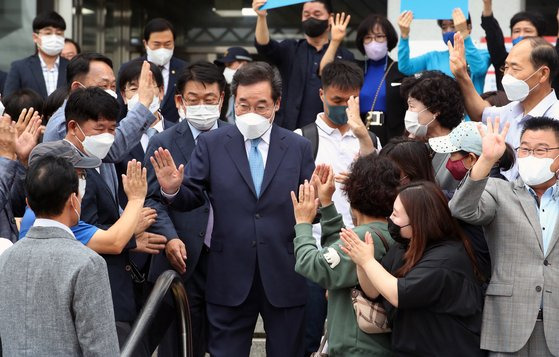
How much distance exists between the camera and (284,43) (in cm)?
857

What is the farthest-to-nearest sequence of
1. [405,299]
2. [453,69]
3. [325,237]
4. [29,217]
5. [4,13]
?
1. [4,13]
2. [453,69]
3. [325,237]
4. [29,217]
5. [405,299]

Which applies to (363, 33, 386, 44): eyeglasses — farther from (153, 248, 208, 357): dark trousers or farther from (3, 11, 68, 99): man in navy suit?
(153, 248, 208, 357): dark trousers

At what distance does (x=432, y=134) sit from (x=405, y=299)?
5.68 feet

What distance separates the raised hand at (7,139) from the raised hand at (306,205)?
5.27ft

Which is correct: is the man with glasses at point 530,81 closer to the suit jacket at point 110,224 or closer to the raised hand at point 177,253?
the raised hand at point 177,253

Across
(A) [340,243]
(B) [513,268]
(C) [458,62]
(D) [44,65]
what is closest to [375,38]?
(C) [458,62]

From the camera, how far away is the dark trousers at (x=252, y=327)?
5605 millimetres

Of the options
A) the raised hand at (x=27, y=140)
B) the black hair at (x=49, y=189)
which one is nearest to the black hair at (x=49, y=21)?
the raised hand at (x=27, y=140)

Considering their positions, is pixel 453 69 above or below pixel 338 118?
above

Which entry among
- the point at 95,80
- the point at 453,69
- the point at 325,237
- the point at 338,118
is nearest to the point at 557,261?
the point at 325,237

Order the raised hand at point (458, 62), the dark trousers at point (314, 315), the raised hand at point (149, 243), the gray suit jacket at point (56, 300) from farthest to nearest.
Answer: the dark trousers at point (314, 315) → the raised hand at point (458, 62) → the raised hand at point (149, 243) → the gray suit jacket at point (56, 300)

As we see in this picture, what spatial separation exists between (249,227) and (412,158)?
40.2 inches

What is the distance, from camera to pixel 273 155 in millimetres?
5746

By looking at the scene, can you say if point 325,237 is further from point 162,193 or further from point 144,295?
point 144,295
